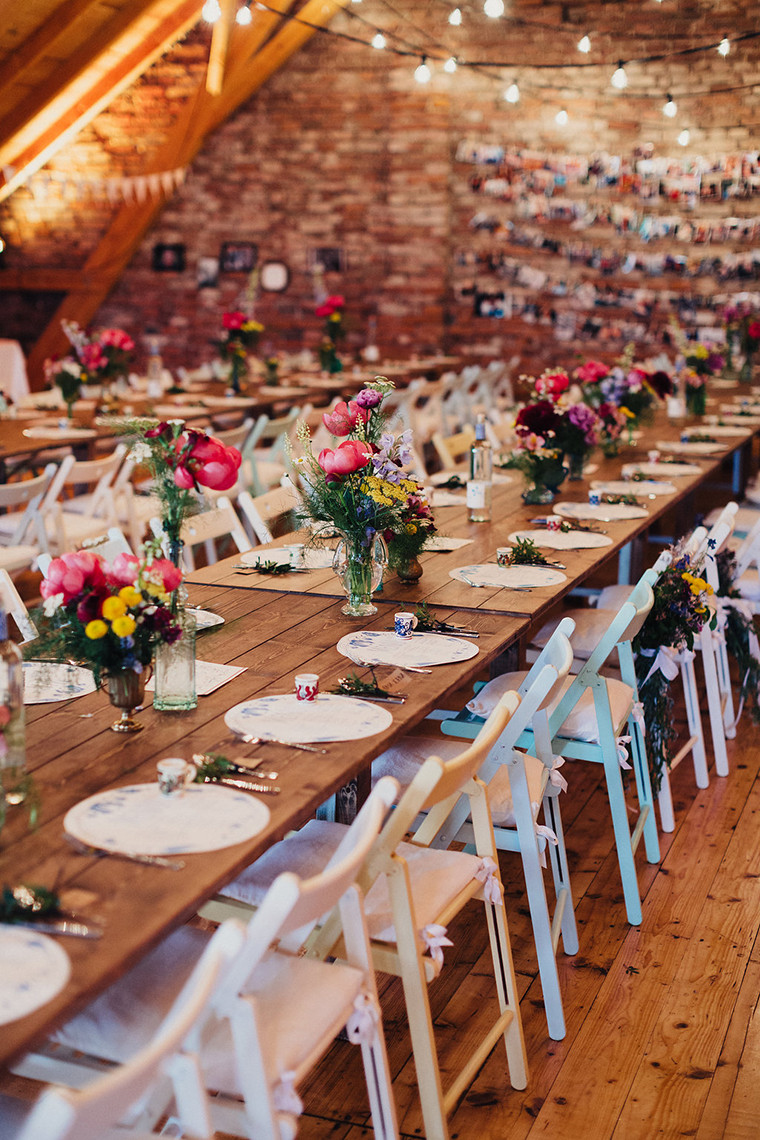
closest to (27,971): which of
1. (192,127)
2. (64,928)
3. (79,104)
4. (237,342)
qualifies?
(64,928)

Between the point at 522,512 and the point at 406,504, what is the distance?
131 centimetres

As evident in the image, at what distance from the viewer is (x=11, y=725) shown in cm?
182

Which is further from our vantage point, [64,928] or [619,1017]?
[619,1017]

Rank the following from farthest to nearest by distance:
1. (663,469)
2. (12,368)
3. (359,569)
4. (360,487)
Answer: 1. (12,368)
2. (663,469)
3. (359,569)
4. (360,487)

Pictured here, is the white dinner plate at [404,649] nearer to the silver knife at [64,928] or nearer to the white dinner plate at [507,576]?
the white dinner plate at [507,576]

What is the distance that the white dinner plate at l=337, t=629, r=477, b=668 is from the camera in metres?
2.47

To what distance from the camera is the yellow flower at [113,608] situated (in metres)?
1.90

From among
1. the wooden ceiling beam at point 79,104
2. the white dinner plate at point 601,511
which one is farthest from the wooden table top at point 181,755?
the wooden ceiling beam at point 79,104

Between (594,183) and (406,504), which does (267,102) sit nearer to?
(594,183)

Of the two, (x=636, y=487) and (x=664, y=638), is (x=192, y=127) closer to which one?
(x=636, y=487)

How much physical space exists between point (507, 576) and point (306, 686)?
43.3 inches

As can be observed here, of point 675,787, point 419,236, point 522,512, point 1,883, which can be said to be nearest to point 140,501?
point 522,512

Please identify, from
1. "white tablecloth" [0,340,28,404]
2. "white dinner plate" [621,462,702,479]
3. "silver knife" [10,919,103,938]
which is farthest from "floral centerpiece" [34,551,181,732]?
"white tablecloth" [0,340,28,404]

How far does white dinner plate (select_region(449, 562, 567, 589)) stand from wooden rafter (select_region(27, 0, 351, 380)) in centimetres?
725
